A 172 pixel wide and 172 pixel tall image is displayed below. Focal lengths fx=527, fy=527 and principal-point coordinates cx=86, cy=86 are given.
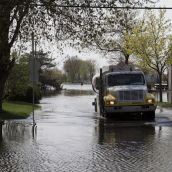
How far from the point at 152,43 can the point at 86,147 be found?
2638 cm

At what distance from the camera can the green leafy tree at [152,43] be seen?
39.9 metres

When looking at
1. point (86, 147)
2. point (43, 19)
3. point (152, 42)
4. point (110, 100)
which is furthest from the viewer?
point (152, 42)

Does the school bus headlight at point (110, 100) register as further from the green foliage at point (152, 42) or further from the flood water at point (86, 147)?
the green foliage at point (152, 42)

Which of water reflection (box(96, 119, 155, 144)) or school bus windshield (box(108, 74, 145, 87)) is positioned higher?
school bus windshield (box(108, 74, 145, 87))

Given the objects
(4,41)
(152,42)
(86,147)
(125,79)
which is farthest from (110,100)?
(152,42)

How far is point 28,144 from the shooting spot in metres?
15.5

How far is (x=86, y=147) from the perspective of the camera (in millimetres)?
14773

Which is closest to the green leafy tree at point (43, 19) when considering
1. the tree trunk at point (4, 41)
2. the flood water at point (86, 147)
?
the tree trunk at point (4, 41)

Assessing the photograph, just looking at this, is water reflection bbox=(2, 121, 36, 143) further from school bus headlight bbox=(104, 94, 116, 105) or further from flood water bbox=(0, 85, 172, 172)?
school bus headlight bbox=(104, 94, 116, 105)

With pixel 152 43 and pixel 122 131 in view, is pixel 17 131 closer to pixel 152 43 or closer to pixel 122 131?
pixel 122 131

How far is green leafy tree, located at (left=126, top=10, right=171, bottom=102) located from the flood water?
1741cm

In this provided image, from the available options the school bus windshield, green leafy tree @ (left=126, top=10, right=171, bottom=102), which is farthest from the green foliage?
the school bus windshield

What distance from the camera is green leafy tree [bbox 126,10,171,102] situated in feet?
131

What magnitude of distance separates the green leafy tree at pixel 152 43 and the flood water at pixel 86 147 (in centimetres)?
1741
